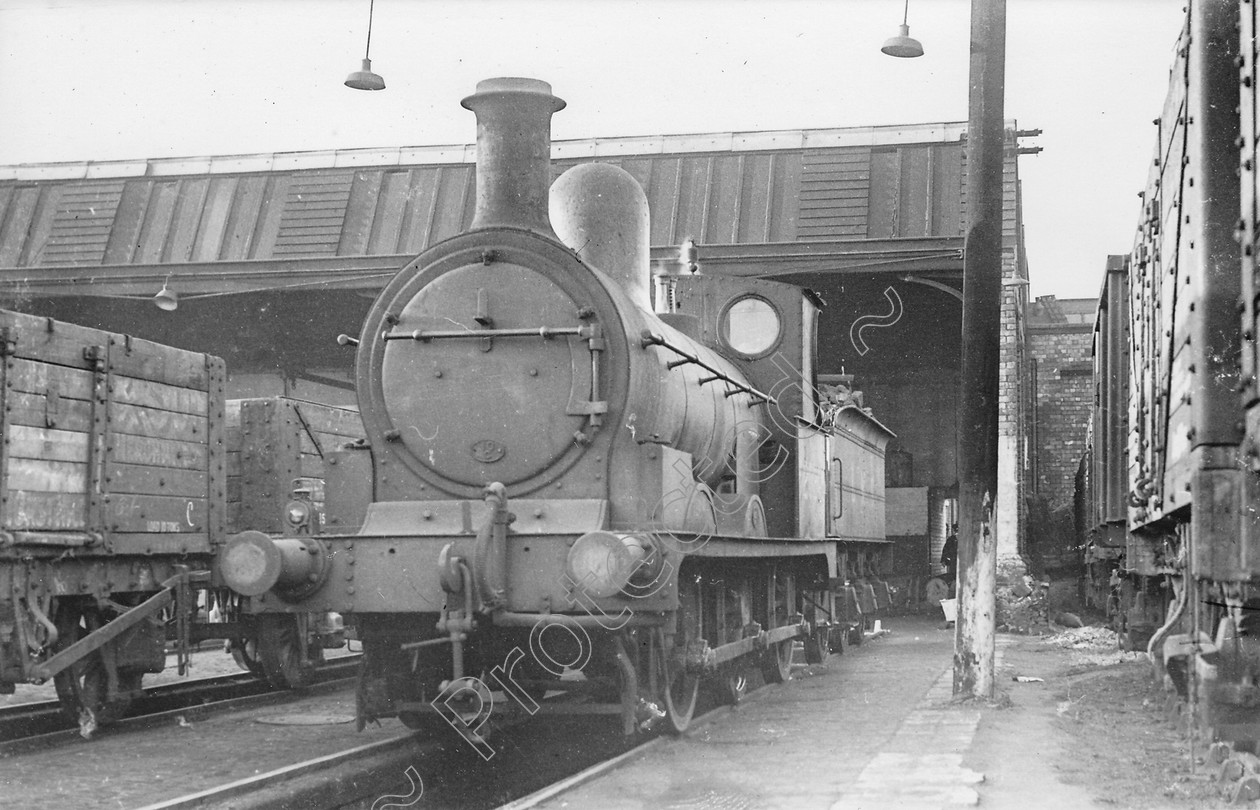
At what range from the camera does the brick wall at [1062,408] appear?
26.0 metres

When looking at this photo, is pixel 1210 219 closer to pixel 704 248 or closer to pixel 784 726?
pixel 784 726

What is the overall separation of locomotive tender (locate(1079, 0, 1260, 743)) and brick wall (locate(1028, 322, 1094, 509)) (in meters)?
18.9

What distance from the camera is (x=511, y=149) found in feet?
23.5

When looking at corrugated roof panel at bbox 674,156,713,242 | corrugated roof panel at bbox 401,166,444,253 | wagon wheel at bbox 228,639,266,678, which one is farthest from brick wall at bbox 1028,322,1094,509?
wagon wheel at bbox 228,639,266,678

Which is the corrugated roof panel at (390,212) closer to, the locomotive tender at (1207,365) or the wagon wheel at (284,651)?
the wagon wheel at (284,651)

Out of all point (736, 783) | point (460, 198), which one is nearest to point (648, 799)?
point (736, 783)

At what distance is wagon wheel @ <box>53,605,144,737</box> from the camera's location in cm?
815

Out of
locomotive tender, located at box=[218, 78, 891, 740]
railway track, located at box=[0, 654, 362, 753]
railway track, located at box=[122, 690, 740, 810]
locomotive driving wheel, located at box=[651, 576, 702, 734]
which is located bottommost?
railway track, located at box=[0, 654, 362, 753]

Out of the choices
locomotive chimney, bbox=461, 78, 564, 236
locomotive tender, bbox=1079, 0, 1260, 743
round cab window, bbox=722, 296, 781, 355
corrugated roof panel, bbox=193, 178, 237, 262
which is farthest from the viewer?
corrugated roof panel, bbox=193, 178, 237, 262

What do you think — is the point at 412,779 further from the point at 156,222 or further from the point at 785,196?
the point at 156,222

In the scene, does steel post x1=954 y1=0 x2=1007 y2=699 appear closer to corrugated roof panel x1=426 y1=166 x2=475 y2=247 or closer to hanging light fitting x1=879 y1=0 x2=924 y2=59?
hanging light fitting x1=879 y1=0 x2=924 y2=59

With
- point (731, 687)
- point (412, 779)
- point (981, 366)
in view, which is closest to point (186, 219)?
point (731, 687)

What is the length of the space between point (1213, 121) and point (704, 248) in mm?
13082

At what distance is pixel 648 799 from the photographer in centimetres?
575
